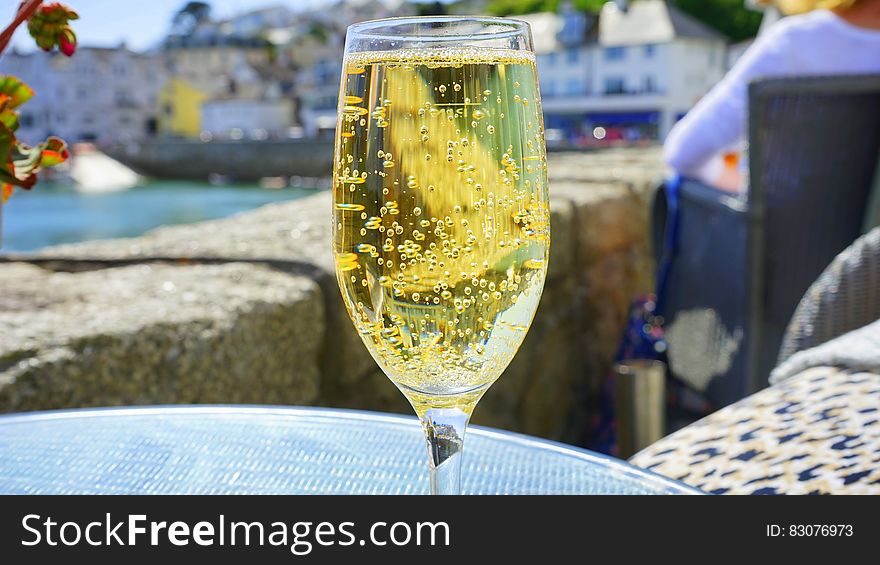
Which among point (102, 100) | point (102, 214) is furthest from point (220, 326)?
point (102, 100)

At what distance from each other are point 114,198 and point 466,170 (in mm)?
32209

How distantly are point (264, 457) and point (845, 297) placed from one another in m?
1.07

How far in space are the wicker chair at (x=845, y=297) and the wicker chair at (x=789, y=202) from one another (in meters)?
0.81

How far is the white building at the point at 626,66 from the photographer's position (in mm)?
50688

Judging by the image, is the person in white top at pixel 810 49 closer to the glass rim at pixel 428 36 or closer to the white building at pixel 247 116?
the glass rim at pixel 428 36

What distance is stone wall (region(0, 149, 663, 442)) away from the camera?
54.3 inches

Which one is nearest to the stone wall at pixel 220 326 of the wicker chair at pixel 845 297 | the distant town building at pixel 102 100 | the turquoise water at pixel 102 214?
the wicker chair at pixel 845 297

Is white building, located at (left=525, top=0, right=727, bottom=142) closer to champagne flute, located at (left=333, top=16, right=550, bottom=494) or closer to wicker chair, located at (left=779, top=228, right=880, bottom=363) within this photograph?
wicker chair, located at (left=779, top=228, right=880, bottom=363)

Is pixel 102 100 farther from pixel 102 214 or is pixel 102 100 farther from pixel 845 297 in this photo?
pixel 845 297

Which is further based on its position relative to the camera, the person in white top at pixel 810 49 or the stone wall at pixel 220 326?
the person in white top at pixel 810 49
